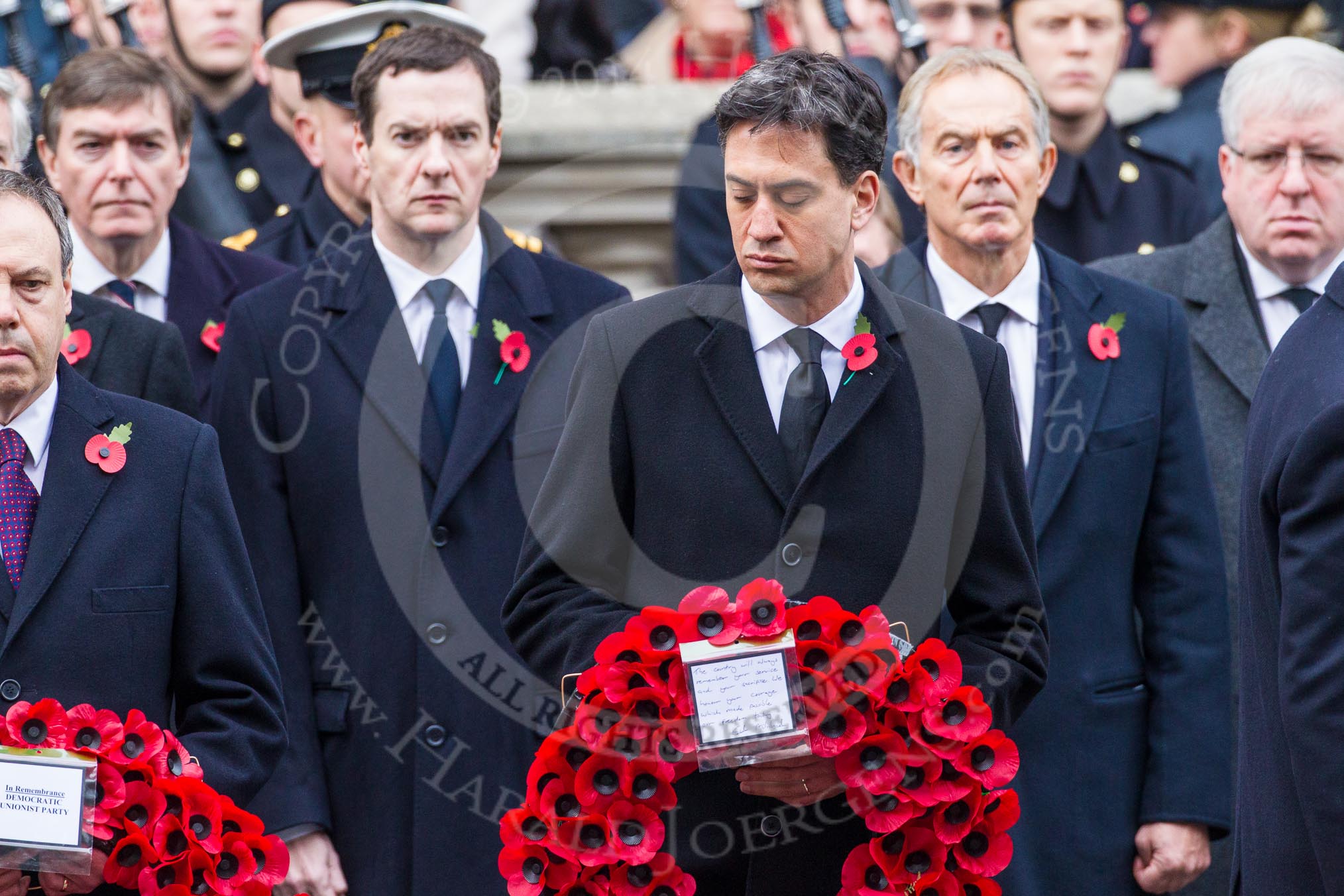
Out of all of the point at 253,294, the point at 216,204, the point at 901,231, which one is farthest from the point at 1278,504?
the point at 216,204

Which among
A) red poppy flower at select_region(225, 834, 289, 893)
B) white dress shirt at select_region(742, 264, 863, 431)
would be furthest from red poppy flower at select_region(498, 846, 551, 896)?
white dress shirt at select_region(742, 264, 863, 431)

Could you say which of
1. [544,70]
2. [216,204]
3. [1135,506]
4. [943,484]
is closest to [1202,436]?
[1135,506]

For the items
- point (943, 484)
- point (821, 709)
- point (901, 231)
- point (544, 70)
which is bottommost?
point (821, 709)

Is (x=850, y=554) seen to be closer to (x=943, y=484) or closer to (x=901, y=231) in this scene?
(x=943, y=484)

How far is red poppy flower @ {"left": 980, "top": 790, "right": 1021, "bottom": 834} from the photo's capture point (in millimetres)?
3459

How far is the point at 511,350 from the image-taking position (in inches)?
184

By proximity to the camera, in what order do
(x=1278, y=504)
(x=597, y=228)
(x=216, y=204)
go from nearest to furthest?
(x=1278, y=504), (x=216, y=204), (x=597, y=228)

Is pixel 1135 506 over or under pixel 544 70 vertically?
under

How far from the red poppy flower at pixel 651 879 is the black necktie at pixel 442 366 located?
151cm

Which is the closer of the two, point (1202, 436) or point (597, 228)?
point (1202, 436)

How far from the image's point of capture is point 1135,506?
4.58m

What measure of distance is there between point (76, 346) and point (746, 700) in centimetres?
213

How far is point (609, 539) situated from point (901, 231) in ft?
8.37

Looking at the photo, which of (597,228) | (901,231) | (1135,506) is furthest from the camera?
(597,228)
